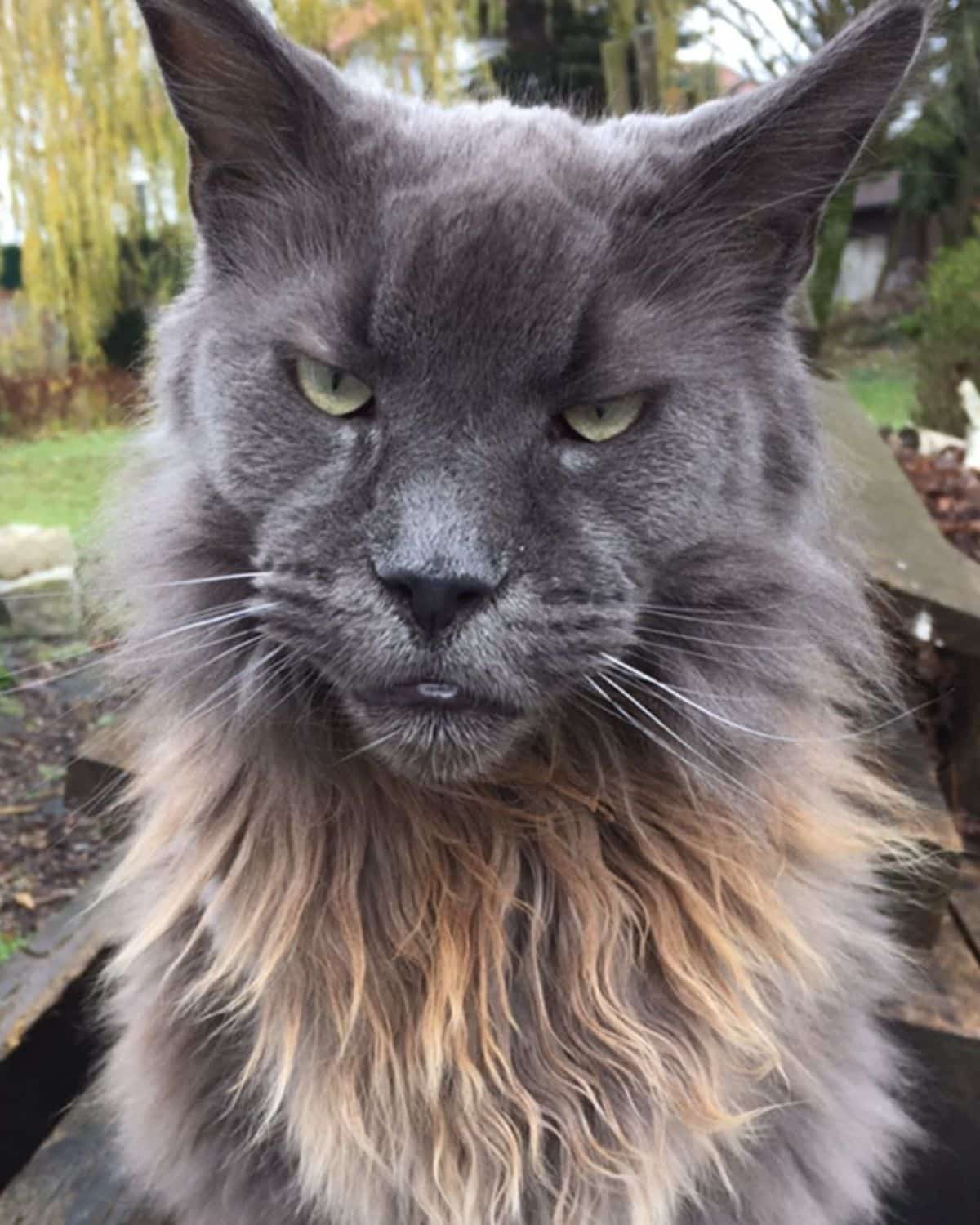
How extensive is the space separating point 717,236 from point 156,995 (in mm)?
911

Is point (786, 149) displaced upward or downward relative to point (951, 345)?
upward

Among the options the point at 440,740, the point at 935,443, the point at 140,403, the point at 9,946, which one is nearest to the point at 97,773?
the point at 9,946

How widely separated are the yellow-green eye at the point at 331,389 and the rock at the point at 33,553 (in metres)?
2.35

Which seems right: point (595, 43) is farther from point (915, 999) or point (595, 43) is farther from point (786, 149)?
point (915, 999)

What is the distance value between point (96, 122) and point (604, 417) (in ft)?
9.73

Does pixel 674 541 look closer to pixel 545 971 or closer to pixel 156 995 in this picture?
pixel 545 971

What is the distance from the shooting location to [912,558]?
157cm

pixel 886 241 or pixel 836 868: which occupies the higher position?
pixel 886 241

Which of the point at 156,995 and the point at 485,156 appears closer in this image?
the point at 485,156

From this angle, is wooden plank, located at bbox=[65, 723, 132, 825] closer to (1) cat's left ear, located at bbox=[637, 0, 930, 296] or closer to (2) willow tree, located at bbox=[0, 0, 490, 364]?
(1) cat's left ear, located at bbox=[637, 0, 930, 296]

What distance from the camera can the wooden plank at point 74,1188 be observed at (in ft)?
3.82

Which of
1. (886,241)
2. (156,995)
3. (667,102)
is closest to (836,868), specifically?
(156,995)

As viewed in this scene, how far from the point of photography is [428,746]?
0.81 metres

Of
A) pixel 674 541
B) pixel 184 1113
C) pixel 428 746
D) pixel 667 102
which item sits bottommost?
pixel 184 1113
